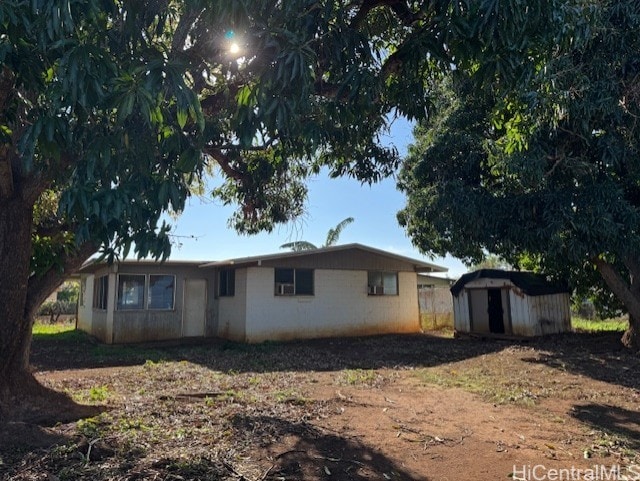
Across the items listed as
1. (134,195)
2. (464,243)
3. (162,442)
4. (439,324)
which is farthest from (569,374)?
(439,324)

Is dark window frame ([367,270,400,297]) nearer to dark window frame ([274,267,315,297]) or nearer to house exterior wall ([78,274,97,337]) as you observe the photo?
dark window frame ([274,267,315,297])

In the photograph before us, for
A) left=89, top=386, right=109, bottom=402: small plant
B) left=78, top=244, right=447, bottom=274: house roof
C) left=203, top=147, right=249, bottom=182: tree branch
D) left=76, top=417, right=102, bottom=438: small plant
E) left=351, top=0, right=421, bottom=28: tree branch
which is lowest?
Answer: left=76, top=417, right=102, bottom=438: small plant

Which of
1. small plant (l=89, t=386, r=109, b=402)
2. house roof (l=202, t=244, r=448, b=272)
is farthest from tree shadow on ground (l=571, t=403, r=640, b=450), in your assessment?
house roof (l=202, t=244, r=448, b=272)

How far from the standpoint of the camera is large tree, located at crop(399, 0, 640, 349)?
624 cm

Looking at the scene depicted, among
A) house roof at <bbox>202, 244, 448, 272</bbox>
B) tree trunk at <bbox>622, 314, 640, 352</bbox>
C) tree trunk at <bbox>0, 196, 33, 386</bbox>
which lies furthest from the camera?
house roof at <bbox>202, 244, 448, 272</bbox>

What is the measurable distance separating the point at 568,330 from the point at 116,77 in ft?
50.4

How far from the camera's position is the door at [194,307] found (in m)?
15.9

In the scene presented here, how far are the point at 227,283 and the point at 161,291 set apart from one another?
7.01 feet

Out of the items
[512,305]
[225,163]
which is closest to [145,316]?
[225,163]

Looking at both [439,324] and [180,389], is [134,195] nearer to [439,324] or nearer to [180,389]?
[180,389]

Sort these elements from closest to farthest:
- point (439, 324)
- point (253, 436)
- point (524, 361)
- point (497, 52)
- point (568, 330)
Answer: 1. point (497, 52)
2. point (253, 436)
3. point (524, 361)
4. point (568, 330)
5. point (439, 324)

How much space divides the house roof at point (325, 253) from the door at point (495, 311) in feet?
6.24

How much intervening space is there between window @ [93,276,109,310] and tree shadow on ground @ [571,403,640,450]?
13384 millimetres

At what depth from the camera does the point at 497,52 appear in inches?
170
